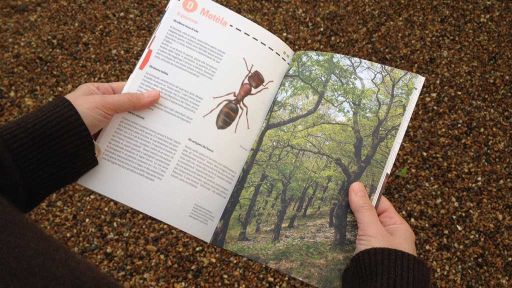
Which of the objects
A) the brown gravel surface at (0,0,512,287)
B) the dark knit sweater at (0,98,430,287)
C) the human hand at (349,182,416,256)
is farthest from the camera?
the brown gravel surface at (0,0,512,287)

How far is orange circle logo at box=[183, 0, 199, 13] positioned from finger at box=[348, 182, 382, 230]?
19.0 inches

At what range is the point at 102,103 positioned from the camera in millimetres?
826

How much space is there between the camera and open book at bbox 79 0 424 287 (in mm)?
881

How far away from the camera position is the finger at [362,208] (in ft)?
2.77

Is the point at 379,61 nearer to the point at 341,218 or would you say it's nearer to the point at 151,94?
the point at 341,218

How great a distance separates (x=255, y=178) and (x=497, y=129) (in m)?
0.61

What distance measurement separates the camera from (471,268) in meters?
1.00

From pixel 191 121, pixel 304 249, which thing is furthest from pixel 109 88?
pixel 304 249

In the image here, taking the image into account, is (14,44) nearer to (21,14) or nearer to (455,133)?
(21,14)

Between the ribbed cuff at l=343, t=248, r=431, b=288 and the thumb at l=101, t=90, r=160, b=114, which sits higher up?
the thumb at l=101, t=90, r=160, b=114

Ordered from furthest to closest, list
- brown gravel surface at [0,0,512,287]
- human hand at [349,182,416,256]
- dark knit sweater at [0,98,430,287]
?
brown gravel surface at [0,0,512,287], human hand at [349,182,416,256], dark knit sweater at [0,98,430,287]

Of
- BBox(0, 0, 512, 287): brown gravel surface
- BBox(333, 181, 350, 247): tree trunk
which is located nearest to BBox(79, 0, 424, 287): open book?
BBox(333, 181, 350, 247): tree trunk

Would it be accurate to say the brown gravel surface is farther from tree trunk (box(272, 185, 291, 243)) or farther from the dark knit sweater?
the dark knit sweater

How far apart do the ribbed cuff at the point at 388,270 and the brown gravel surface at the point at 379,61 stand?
0.21 metres
